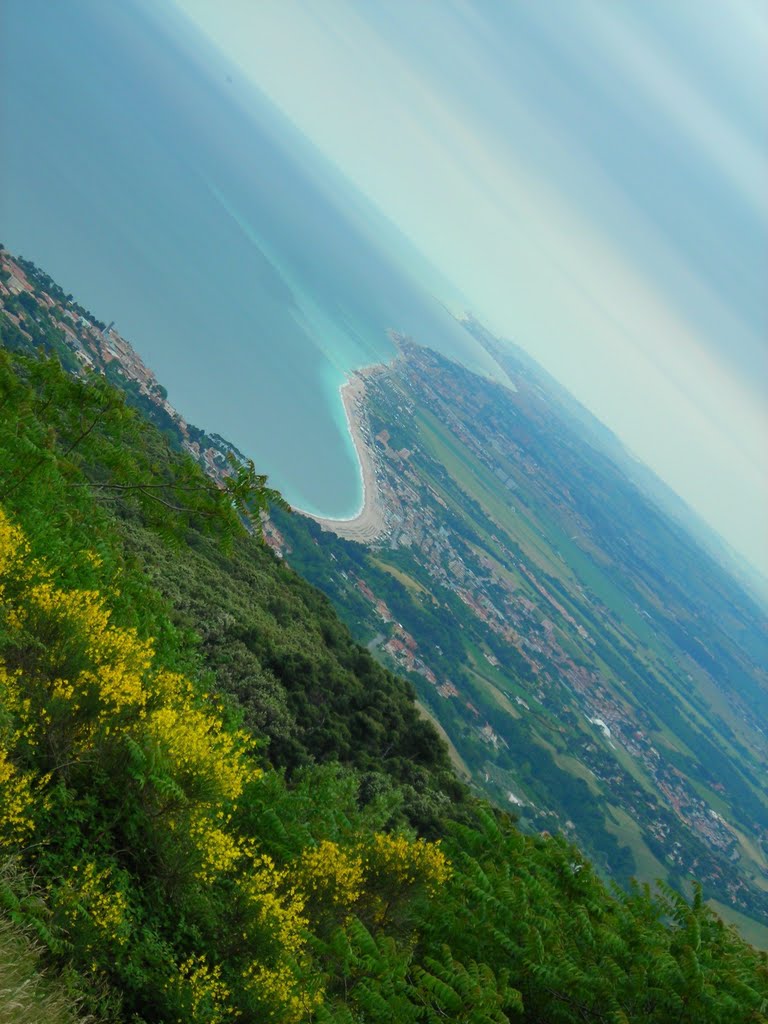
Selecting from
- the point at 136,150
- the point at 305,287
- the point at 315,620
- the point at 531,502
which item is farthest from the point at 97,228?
the point at 531,502

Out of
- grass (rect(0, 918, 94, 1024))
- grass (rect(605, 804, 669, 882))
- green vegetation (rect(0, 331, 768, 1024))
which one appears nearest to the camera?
grass (rect(0, 918, 94, 1024))

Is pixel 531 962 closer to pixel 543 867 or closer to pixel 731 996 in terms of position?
pixel 731 996

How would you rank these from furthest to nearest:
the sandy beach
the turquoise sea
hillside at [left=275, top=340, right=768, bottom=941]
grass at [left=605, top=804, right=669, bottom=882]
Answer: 1. the turquoise sea
2. the sandy beach
3. hillside at [left=275, top=340, right=768, bottom=941]
4. grass at [left=605, top=804, right=669, bottom=882]

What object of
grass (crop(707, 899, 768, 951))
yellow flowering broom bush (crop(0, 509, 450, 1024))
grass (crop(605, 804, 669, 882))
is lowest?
grass (crop(605, 804, 669, 882))

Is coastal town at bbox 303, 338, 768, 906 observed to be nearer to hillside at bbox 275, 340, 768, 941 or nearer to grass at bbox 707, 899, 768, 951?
hillside at bbox 275, 340, 768, 941

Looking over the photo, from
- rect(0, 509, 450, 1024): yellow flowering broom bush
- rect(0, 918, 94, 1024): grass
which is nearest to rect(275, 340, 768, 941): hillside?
rect(0, 509, 450, 1024): yellow flowering broom bush

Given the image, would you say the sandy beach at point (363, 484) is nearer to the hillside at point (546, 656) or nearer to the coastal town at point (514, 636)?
the coastal town at point (514, 636)

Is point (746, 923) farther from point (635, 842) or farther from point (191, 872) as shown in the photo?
point (191, 872)
